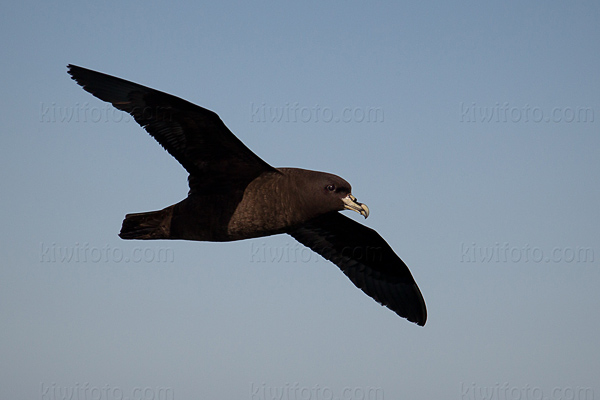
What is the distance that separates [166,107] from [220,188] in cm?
119

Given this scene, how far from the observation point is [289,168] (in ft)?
31.7

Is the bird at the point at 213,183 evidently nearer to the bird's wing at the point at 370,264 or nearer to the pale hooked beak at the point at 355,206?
the pale hooked beak at the point at 355,206

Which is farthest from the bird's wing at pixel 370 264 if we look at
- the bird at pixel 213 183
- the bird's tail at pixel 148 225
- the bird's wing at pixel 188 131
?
the bird's tail at pixel 148 225

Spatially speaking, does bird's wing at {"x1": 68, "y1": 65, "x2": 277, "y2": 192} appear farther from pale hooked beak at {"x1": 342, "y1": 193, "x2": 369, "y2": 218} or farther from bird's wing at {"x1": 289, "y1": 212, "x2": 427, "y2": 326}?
bird's wing at {"x1": 289, "y1": 212, "x2": 427, "y2": 326}

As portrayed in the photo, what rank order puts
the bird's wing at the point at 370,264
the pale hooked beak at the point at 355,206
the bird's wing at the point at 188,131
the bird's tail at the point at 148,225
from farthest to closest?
the bird's wing at the point at 370,264 → the bird's tail at the point at 148,225 → the pale hooked beak at the point at 355,206 → the bird's wing at the point at 188,131

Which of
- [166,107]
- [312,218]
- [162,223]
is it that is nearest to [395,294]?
[312,218]

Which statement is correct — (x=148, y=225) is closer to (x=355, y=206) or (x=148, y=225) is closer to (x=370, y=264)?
(x=355, y=206)

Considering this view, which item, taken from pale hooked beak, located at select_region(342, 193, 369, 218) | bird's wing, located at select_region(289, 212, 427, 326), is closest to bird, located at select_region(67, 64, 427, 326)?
Answer: pale hooked beak, located at select_region(342, 193, 369, 218)

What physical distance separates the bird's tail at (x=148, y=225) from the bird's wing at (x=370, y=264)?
8.95ft

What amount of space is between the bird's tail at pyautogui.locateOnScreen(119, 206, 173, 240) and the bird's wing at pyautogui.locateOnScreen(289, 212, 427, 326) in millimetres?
2727

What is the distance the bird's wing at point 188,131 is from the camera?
29.8ft

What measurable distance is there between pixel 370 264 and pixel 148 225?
3916mm

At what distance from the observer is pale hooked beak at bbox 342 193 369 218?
9.28 m

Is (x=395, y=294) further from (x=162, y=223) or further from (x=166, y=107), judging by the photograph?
(x=166, y=107)
